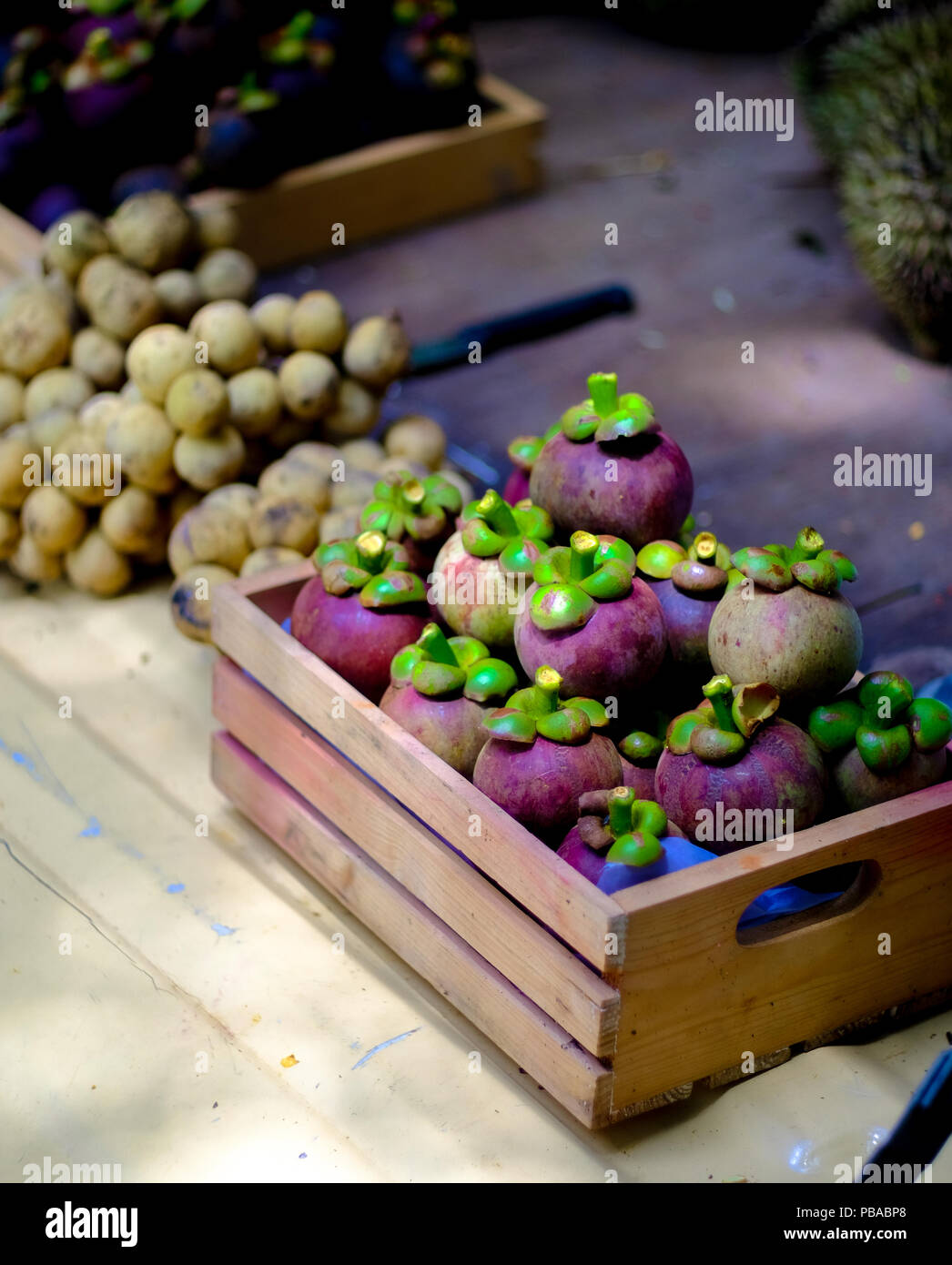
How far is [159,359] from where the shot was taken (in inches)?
103

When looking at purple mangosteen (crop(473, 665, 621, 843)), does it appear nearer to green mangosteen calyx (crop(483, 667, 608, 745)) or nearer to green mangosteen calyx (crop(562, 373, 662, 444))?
green mangosteen calyx (crop(483, 667, 608, 745))

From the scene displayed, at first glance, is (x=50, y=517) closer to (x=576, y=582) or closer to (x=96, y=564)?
(x=96, y=564)

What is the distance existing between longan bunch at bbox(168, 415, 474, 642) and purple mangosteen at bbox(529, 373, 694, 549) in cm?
53

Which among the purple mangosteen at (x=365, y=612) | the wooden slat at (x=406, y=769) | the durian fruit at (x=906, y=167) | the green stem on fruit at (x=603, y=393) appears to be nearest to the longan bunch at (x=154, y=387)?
the wooden slat at (x=406, y=769)

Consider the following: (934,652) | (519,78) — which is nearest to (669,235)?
(519,78)

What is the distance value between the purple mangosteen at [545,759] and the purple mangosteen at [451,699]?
0.07 meters

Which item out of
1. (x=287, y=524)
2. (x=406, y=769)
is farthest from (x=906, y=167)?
(x=406, y=769)

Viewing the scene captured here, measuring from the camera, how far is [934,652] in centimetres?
260

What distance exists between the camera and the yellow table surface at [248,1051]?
68.8 inches

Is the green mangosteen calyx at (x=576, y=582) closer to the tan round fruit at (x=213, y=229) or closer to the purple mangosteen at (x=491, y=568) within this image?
the purple mangosteen at (x=491, y=568)

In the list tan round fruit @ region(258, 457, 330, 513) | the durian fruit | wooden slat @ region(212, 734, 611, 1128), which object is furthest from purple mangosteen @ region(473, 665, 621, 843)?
the durian fruit

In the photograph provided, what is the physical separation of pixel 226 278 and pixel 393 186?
1452 millimetres
